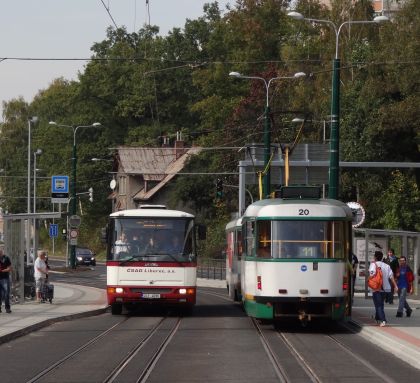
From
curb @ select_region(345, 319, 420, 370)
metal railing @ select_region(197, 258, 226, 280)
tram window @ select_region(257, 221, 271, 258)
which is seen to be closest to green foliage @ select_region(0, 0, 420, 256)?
metal railing @ select_region(197, 258, 226, 280)

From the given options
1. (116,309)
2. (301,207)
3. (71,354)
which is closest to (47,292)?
(116,309)

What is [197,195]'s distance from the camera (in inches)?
3506

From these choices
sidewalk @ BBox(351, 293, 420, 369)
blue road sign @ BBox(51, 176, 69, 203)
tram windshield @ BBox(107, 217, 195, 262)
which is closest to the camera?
sidewalk @ BBox(351, 293, 420, 369)

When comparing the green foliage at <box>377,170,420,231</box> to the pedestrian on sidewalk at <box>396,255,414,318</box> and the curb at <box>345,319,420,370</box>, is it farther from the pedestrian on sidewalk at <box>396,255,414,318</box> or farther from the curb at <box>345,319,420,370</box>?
the curb at <box>345,319,420,370</box>

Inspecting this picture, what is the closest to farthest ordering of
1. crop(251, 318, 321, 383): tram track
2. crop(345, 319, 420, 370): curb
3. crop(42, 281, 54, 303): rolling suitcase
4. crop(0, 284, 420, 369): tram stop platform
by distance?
crop(251, 318, 321, 383): tram track, crop(345, 319, 420, 370): curb, crop(0, 284, 420, 369): tram stop platform, crop(42, 281, 54, 303): rolling suitcase

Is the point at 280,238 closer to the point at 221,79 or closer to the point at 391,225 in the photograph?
the point at 391,225

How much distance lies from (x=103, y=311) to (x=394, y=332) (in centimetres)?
1080

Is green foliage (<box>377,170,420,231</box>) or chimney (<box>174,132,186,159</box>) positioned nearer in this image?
green foliage (<box>377,170,420,231</box>)

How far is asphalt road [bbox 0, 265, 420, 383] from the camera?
15.4 m

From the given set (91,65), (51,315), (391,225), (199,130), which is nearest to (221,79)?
(199,130)

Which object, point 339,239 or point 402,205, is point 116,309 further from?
point 402,205

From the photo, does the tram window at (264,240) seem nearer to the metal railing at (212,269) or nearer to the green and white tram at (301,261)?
the green and white tram at (301,261)

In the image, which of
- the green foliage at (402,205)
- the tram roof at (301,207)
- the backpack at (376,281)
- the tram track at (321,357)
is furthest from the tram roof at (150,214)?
the green foliage at (402,205)

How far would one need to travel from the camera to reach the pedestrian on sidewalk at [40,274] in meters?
32.5
